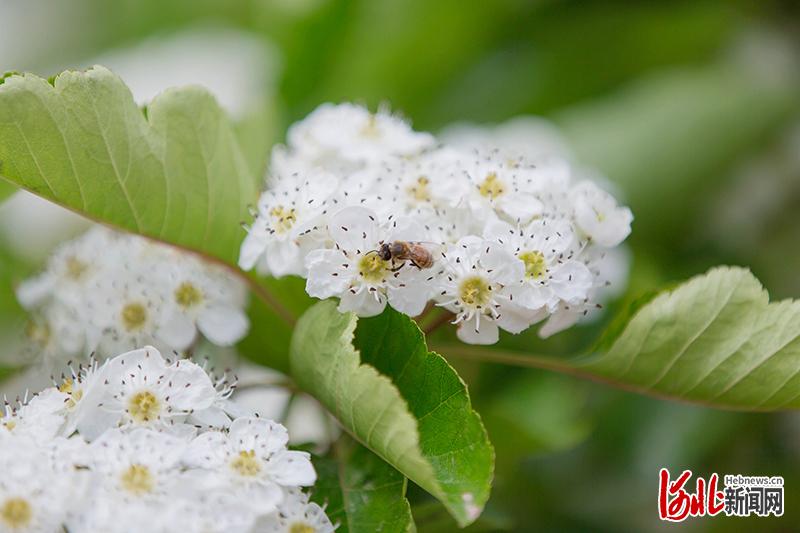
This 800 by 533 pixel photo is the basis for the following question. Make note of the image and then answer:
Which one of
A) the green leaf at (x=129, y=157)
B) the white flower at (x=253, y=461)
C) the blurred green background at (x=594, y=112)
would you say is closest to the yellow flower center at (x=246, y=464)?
the white flower at (x=253, y=461)

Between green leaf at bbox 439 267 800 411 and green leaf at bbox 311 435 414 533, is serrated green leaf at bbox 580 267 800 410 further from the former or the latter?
green leaf at bbox 311 435 414 533

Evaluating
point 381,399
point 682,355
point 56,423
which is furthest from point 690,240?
point 56,423

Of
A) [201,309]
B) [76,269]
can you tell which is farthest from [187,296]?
[76,269]

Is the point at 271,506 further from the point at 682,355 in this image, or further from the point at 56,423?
the point at 682,355

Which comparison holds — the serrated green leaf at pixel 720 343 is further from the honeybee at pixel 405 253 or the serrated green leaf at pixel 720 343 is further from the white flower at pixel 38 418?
the white flower at pixel 38 418

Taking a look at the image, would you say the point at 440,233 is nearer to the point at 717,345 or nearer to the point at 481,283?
the point at 481,283

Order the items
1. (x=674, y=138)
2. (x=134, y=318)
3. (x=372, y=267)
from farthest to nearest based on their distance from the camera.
→ (x=674, y=138) < (x=134, y=318) < (x=372, y=267)
